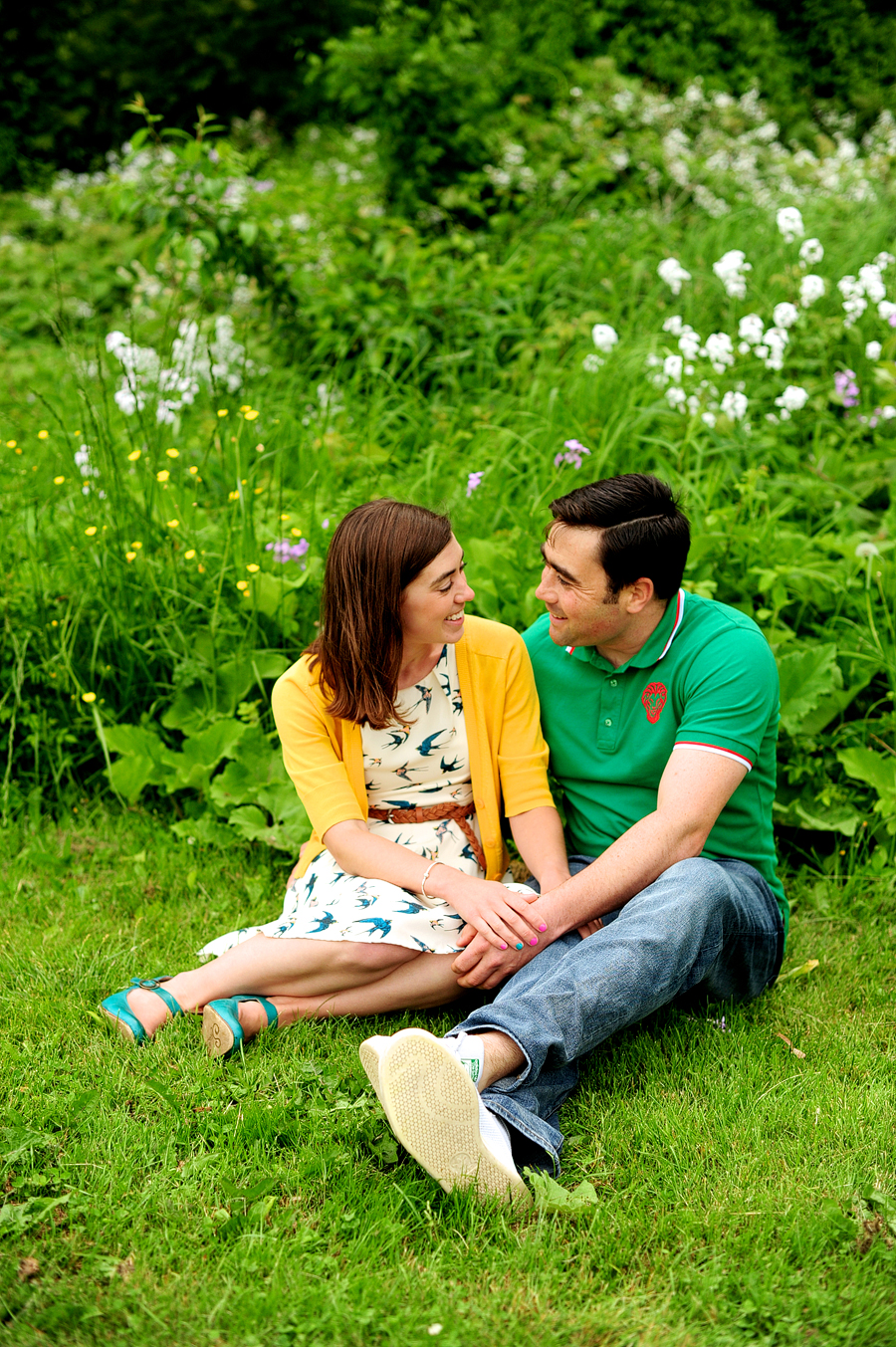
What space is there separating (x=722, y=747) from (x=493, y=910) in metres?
0.58

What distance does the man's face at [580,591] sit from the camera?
244 centimetres

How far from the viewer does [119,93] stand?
1071 cm

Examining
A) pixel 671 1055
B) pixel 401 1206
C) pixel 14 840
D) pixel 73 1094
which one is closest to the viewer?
pixel 401 1206

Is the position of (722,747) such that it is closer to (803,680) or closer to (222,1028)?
(803,680)

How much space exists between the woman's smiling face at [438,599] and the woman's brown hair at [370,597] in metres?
0.02

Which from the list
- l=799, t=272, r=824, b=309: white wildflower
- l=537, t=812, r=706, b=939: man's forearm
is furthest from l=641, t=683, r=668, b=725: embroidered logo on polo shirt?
l=799, t=272, r=824, b=309: white wildflower

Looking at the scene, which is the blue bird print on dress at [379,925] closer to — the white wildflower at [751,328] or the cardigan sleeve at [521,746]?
the cardigan sleeve at [521,746]

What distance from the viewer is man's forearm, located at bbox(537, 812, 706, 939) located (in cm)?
234

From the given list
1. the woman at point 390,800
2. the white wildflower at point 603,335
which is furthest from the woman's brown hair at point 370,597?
the white wildflower at point 603,335

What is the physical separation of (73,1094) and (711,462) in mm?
2849

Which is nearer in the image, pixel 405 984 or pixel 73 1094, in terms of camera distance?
pixel 73 1094

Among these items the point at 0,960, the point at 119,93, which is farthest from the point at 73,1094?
the point at 119,93

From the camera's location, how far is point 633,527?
2.44 meters

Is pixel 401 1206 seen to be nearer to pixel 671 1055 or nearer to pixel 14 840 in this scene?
pixel 671 1055
